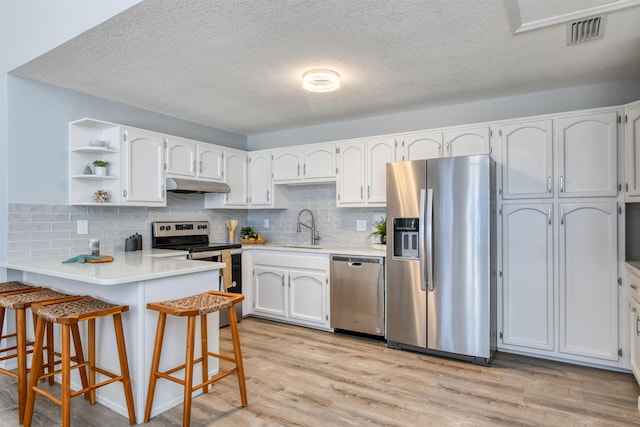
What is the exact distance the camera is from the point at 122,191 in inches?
139

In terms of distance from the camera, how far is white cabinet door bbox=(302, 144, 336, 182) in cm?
426

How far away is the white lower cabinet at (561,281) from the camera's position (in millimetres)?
2986

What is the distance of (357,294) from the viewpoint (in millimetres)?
3734

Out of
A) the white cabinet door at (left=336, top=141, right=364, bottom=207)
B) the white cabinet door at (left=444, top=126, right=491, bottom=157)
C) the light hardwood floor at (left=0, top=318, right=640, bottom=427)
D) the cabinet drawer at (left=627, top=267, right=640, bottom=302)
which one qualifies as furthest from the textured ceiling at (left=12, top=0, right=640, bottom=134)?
the light hardwood floor at (left=0, top=318, right=640, bottom=427)

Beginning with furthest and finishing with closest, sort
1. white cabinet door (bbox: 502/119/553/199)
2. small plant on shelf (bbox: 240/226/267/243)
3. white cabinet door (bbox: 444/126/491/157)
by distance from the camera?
small plant on shelf (bbox: 240/226/267/243)
white cabinet door (bbox: 444/126/491/157)
white cabinet door (bbox: 502/119/553/199)

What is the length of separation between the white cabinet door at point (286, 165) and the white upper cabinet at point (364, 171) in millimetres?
583

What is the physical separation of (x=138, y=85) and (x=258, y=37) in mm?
1486

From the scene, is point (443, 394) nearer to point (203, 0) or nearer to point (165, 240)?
point (203, 0)

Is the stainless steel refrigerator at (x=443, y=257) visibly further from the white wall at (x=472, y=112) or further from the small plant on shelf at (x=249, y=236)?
the small plant on shelf at (x=249, y=236)

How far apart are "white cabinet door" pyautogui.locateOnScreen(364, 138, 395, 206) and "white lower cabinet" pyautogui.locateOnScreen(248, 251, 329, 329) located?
32.4 inches

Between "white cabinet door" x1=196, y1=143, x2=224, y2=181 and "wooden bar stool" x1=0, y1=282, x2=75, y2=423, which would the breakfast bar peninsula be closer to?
"wooden bar stool" x1=0, y1=282, x2=75, y2=423

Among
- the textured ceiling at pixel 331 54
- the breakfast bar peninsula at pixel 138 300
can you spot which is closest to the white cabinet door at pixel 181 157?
the textured ceiling at pixel 331 54

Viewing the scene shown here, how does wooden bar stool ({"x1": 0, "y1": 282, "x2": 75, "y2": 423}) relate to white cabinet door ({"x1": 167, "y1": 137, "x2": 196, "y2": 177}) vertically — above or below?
below

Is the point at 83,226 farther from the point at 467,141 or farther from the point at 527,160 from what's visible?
the point at 527,160
